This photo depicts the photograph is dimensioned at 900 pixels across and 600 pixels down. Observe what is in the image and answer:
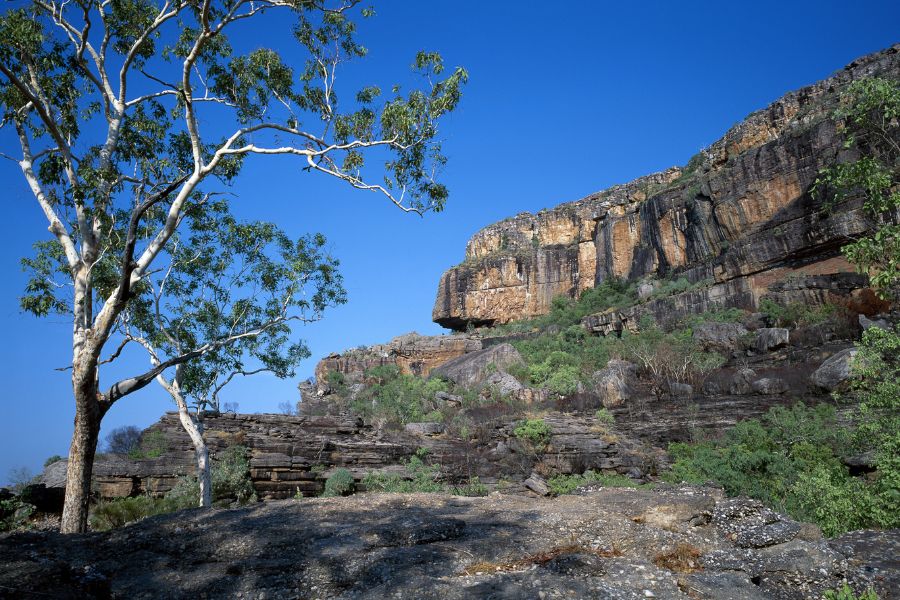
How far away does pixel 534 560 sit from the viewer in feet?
14.2

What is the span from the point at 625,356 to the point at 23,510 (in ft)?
97.6

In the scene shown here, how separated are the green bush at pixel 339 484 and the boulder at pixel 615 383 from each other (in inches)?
616

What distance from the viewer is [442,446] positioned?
21562mm

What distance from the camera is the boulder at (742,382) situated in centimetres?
2316

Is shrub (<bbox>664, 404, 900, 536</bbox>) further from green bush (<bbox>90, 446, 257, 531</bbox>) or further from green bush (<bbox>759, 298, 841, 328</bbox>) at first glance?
green bush (<bbox>759, 298, 841, 328</bbox>)

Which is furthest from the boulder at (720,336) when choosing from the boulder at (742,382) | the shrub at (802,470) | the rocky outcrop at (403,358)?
the rocky outcrop at (403,358)

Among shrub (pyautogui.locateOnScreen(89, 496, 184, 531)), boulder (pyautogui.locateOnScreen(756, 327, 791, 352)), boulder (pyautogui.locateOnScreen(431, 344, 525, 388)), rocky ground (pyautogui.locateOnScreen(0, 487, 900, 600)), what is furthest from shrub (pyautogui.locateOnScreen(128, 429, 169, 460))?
boulder (pyautogui.locateOnScreen(756, 327, 791, 352))

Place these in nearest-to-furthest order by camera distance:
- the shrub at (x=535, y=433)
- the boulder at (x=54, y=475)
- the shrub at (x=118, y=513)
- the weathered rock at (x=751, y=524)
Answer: the weathered rock at (x=751, y=524)
the shrub at (x=118, y=513)
the boulder at (x=54, y=475)
the shrub at (x=535, y=433)

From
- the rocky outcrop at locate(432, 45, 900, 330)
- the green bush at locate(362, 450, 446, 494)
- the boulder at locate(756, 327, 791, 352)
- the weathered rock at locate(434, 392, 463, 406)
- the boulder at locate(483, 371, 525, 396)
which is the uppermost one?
the rocky outcrop at locate(432, 45, 900, 330)

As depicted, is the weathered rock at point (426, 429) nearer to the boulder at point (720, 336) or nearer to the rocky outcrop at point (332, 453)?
the rocky outcrop at point (332, 453)

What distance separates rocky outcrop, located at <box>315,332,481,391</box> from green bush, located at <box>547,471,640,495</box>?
97.9 feet

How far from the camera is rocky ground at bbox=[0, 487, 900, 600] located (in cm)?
373

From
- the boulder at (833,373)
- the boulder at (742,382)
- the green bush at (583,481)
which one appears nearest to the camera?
the green bush at (583,481)

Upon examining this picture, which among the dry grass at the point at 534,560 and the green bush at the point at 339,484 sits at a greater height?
the dry grass at the point at 534,560
